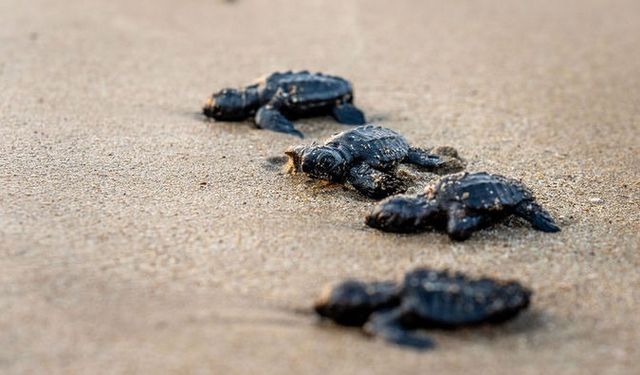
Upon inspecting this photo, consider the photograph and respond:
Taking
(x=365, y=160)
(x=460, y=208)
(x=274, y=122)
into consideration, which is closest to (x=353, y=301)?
(x=460, y=208)

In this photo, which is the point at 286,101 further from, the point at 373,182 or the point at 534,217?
the point at 534,217

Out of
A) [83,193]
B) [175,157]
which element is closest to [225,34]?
[175,157]

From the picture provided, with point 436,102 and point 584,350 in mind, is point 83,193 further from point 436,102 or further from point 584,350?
point 436,102

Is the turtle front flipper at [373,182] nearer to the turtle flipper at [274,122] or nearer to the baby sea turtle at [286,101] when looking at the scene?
the turtle flipper at [274,122]

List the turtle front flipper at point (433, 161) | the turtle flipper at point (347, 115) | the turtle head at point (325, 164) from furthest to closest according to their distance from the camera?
the turtle flipper at point (347, 115) < the turtle front flipper at point (433, 161) < the turtle head at point (325, 164)

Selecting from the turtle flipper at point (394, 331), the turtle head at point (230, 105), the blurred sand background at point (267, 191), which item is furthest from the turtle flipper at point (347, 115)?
the turtle flipper at point (394, 331)

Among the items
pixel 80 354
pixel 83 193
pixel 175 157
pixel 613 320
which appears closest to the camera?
pixel 80 354
